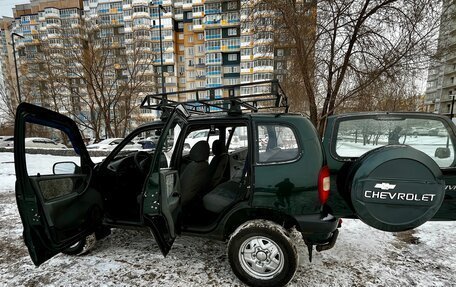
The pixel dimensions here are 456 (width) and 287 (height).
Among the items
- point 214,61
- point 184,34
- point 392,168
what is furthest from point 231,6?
point 392,168

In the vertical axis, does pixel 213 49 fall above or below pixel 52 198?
above

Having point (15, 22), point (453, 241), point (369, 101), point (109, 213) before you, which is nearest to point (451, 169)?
point (453, 241)

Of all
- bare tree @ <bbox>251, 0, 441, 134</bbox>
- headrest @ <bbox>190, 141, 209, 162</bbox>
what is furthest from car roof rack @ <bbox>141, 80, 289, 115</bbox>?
bare tree @ <bbox>251, 0, 441, 134</bbox>

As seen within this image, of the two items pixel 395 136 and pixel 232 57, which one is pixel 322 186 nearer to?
pixel 395 136

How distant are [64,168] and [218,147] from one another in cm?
224

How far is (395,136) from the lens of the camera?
8.96ft

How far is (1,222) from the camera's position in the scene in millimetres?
4027

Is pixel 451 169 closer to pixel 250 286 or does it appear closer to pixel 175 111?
pixel 250 286

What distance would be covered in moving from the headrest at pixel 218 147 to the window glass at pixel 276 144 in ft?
4.95

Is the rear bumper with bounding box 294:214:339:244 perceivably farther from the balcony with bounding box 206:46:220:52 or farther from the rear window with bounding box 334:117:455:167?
the balcony with bounding box 206:46:220:52

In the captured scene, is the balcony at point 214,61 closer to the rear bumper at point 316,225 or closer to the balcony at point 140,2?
the balcony at point 140,2

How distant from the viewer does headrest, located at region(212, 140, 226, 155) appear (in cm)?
383

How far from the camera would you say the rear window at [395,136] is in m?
2.55

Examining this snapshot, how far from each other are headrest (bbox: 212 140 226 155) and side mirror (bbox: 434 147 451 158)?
9.59 feet
